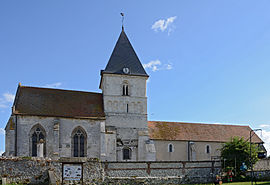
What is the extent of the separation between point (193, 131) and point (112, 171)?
19.5 metres

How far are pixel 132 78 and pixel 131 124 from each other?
17.9 ft

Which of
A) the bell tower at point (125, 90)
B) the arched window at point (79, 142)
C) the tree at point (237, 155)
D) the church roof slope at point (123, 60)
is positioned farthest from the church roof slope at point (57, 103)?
the tree at point (237, 155)

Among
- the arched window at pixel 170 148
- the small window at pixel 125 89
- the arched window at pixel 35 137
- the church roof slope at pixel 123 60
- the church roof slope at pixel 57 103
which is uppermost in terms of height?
the church roof slope at pixel 123 60

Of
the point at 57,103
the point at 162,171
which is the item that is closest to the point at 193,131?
the point at 162,171

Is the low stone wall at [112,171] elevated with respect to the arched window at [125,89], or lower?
lower

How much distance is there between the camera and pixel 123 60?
126ft

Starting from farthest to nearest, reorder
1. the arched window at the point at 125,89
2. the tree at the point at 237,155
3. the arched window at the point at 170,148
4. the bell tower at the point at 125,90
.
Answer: the arched window at the point at 170,148 < the arched window at the point at 125,89 < the bell tower at the point at 125,90 < the tree at the point at 237,155

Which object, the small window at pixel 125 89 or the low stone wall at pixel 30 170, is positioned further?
the small window at pixel 125 89

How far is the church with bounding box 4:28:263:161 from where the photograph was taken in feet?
106

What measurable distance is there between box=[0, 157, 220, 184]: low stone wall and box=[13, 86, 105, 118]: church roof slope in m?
10.3

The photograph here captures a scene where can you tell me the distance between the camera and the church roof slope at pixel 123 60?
37.8m

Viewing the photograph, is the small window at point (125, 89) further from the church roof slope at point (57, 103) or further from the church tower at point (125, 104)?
the church roof slope at point (57, 103)

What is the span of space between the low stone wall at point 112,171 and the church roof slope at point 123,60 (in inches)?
558

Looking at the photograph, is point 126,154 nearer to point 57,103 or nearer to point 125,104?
point 125,104
